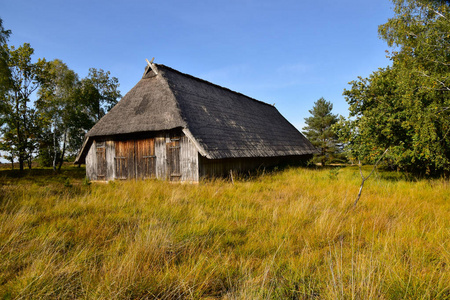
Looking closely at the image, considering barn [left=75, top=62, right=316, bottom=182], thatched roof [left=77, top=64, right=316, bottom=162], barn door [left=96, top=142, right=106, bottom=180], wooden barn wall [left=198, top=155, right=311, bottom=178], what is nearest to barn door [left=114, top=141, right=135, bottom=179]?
barn [left=75, top=62, right=316, bottom=182]

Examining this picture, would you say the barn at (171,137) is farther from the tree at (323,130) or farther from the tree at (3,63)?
the tree at (323,130)

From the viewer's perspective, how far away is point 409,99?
8.43 m

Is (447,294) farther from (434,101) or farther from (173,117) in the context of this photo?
(173,117)

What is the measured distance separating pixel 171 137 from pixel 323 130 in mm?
27490

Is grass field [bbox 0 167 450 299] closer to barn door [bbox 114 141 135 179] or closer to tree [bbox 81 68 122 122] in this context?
barn door [bbox 114 141 135 179]

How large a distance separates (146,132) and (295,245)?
980 cm

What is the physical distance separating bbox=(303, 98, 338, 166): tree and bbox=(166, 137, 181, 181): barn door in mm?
24892

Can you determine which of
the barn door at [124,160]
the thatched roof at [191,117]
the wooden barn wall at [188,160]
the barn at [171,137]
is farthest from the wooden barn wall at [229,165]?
the barn door at [124,160]

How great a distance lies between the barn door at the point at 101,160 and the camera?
12922 mm

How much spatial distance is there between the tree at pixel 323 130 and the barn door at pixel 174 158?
2489 cm

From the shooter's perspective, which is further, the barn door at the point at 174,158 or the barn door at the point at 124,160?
the barn door at the point at 124,160

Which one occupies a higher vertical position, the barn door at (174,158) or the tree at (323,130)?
the tree at (323,130)

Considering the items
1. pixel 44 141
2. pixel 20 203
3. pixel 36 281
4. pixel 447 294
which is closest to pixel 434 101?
pixel 447 294

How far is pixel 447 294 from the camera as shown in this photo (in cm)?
238
